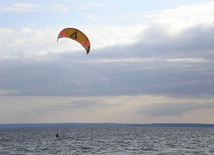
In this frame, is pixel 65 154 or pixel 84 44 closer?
pixel 84 44

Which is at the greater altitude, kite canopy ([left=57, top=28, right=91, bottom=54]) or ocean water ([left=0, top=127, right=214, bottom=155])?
kite canopy ([left=57, top=28, right=91, bottom=54])

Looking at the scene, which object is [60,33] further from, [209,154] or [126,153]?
[209,154]

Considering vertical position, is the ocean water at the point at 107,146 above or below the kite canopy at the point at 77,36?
below

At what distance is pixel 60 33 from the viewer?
1324 inches

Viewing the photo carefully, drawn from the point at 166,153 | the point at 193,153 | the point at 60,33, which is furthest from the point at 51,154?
the point at 60,33

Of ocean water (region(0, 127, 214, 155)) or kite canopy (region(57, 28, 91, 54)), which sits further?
ocean water (region(0, 127, 214, 155))

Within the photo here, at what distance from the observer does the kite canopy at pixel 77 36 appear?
108 feet

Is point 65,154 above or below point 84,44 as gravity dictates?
below

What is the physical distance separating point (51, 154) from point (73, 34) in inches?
964

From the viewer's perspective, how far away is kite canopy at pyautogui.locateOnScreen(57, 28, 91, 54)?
3288cm

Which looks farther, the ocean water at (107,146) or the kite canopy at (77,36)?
the ocean water at (107,146)

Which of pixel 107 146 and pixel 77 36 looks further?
pixel 107 146

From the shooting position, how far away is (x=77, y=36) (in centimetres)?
3303

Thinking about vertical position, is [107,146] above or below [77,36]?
below
